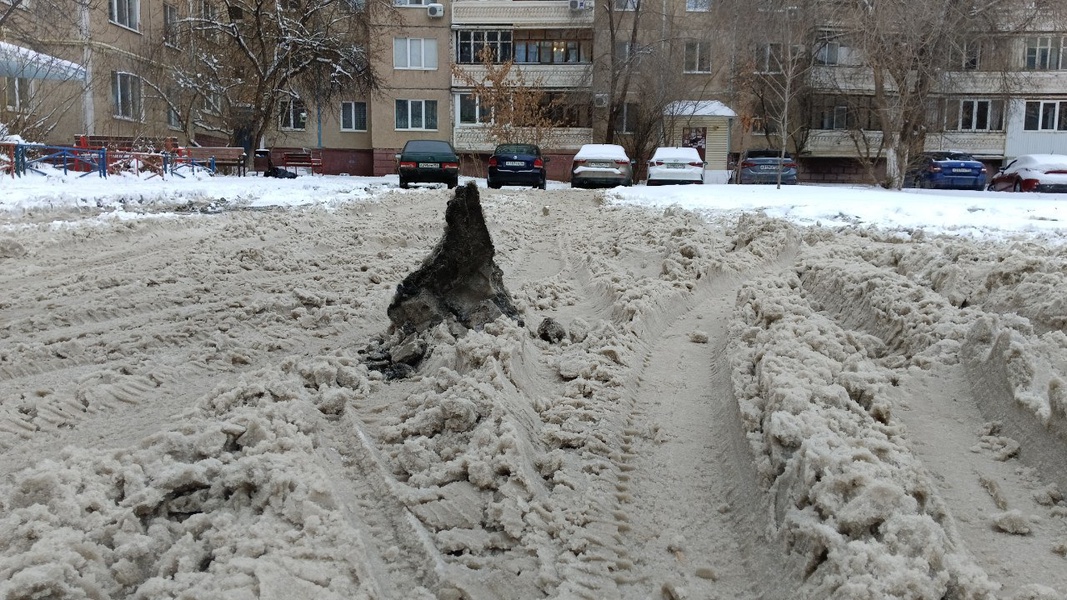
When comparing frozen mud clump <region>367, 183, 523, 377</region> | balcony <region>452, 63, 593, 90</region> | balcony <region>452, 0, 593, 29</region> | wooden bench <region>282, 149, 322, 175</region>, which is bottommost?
frozen mud clump <region>367, 183, 523, 377</region>

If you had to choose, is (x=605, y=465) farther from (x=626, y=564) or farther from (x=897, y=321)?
(x=897, y=321)

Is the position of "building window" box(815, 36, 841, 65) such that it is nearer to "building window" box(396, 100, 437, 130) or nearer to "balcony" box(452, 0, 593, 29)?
"balcony" box(452, 0, 593, 29)

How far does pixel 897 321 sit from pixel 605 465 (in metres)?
2.44

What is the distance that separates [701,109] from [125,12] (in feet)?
80.8

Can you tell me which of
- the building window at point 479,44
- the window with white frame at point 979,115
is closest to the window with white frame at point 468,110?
the building window at point 479,44

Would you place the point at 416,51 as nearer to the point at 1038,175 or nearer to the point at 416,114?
the point at 416,114

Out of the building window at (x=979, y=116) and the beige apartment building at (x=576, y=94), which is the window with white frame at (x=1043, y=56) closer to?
the beige apartment building at (x=576, y=94)

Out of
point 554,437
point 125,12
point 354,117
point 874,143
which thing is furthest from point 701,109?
point 554,437

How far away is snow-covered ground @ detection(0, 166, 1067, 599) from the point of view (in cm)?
231

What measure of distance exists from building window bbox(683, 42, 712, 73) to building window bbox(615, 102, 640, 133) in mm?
3002

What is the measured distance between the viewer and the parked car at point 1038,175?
22.9m

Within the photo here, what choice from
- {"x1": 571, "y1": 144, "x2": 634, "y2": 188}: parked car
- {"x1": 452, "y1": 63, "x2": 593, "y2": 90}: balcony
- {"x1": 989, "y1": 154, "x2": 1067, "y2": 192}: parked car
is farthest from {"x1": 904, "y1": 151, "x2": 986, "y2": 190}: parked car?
{"x1": 452, "y1": 63, "x2": 593, "y2": 90}: balcony

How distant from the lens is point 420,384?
3.78 m

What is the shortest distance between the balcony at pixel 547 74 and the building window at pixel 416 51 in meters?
1.82
